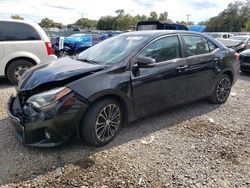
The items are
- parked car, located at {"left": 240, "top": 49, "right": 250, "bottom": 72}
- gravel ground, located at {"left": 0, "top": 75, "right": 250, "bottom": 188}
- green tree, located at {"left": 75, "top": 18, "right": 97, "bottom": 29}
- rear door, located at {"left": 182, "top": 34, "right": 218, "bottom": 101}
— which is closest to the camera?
gravel ground, located at {"left": 0, "top": 75, "right": 250, "bottom": 188}

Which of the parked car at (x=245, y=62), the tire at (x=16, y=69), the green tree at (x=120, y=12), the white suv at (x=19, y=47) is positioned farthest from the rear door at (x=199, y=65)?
the green tree at (x=120, y=12)

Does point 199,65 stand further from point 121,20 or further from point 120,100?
point 121,20

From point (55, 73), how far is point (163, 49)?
1.79m

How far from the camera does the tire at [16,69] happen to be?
640 cm

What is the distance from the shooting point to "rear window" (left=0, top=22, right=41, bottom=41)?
20.5ft

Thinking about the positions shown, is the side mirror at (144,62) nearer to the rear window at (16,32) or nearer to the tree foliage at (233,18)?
the rear window at (16,32)

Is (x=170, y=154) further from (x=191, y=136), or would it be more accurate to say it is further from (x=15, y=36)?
(x=15, y=36)

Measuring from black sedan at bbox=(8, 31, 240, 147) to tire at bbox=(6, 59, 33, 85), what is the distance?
2.99m

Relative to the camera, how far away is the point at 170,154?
3.26 meters

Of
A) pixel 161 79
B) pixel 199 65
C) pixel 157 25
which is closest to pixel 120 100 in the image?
pixel 161 79

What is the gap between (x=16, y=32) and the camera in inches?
251

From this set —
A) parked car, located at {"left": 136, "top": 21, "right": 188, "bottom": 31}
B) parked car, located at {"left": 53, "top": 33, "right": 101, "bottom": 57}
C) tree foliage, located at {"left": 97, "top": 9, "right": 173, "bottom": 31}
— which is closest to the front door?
parked car, located at {"left": 53, "top": 33, "right": 101, "bottom": 57}

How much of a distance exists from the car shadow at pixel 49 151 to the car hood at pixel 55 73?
2.72 ft

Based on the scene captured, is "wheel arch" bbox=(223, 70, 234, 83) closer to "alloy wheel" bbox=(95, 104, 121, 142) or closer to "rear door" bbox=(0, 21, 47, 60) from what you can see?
"alloy wheel" bbox=(95, 104, 121, 142)
